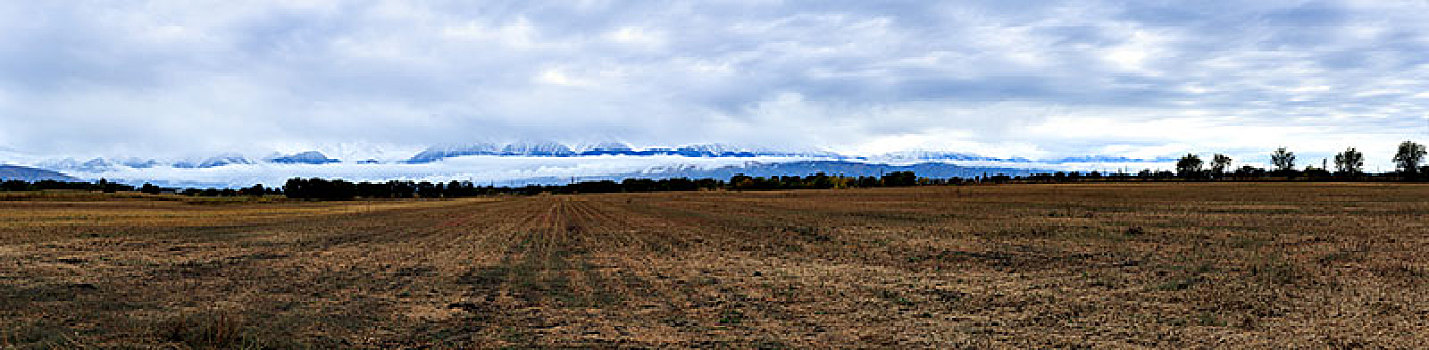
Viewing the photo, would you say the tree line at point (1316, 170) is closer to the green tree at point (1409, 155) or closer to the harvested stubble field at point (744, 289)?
the green tree at point (1409, 155)

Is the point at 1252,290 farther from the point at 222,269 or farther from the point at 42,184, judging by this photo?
the point at 42,184

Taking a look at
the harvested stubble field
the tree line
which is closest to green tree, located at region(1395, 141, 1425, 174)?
the tree line

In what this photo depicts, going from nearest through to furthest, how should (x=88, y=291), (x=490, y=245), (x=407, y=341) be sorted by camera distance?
1. (x=407, y=341)
2. (x=88, y=291)
3. (x=490, y=245)

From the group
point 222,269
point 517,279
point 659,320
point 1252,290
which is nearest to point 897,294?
point 659,320

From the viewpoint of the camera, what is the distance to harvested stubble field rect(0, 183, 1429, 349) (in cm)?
844

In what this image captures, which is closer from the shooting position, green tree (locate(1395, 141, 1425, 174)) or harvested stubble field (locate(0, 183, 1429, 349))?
harvested stubble field (locate(0, 183, 1429, 349))

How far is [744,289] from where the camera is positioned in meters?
12.0

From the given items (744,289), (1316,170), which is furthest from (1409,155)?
(744,289)

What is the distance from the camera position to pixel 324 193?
9969cm

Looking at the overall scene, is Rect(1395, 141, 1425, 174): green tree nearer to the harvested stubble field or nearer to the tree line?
the tree line

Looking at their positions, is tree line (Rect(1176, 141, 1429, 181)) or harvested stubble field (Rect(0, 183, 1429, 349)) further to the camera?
tree line (Rect(1176, 141, 1429, 181))

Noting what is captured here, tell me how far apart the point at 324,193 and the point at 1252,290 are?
10444cm

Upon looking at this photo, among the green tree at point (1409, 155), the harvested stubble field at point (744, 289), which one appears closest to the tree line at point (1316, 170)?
the green tree at point (1409, 155)

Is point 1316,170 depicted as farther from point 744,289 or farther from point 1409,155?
point 744,289
